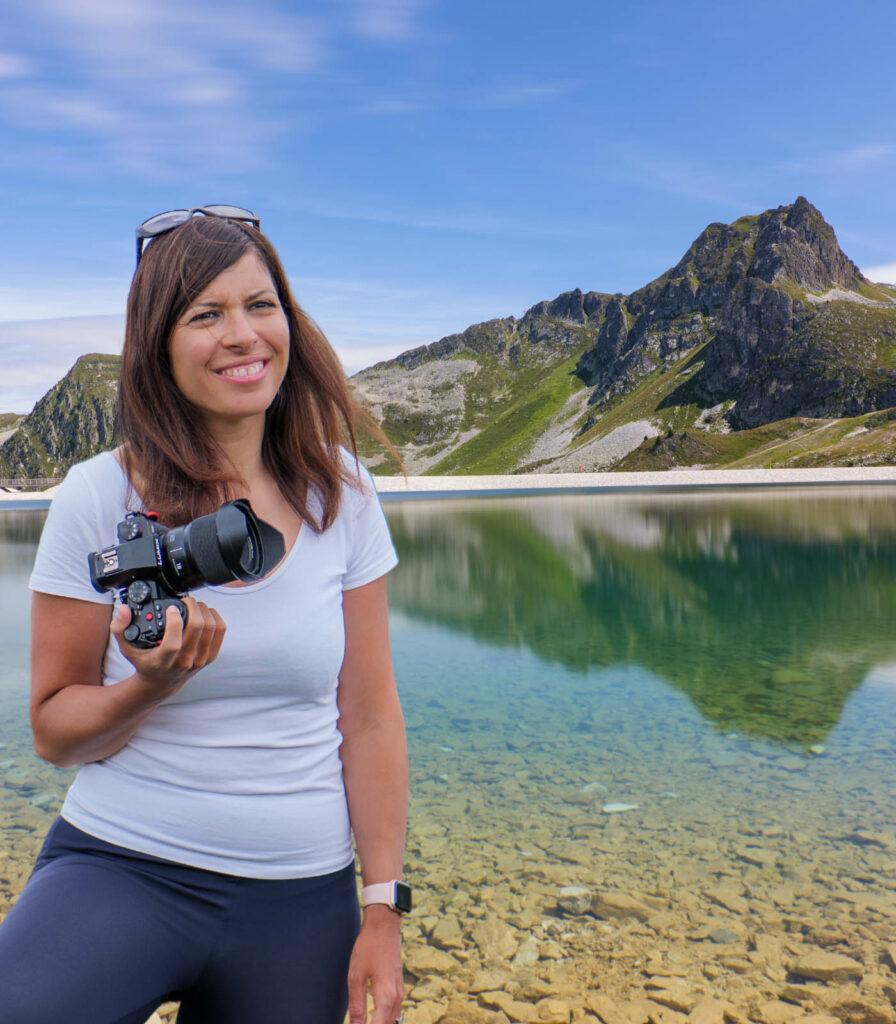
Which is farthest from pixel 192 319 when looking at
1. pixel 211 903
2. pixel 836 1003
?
pixel 836 1003

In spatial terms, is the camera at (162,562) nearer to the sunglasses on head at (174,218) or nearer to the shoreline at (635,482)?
the sunglasses on head at (174,218)

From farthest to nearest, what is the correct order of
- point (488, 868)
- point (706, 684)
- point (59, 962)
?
1. point (706, 684)
2. point (488, 868)
3. point (59, 962)

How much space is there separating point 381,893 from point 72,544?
3.83ft

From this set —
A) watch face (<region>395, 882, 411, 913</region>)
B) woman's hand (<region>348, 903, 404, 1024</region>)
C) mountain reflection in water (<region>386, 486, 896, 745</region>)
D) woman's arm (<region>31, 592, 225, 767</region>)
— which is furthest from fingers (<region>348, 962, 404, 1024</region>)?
mountain reflection in water (<region>386, 486, 896, 745</region>)

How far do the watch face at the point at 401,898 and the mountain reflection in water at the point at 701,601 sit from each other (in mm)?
7330

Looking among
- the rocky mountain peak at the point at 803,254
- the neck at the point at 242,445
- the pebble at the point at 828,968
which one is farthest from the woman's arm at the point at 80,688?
the rocky mountain peak at the point at 803,254

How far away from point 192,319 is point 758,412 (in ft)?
526

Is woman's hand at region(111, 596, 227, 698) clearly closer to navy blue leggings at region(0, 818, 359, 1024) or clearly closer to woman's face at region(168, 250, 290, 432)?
navy blue leggings at region(0, 818, 359, 1024)

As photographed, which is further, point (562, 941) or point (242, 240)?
point (562, 941)

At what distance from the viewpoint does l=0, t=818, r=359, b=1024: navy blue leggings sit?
159cm

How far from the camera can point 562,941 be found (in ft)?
15.7

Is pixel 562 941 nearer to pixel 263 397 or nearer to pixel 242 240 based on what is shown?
pixel 263 397

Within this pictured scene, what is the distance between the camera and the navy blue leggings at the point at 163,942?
5.22ft

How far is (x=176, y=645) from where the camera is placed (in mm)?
1575
